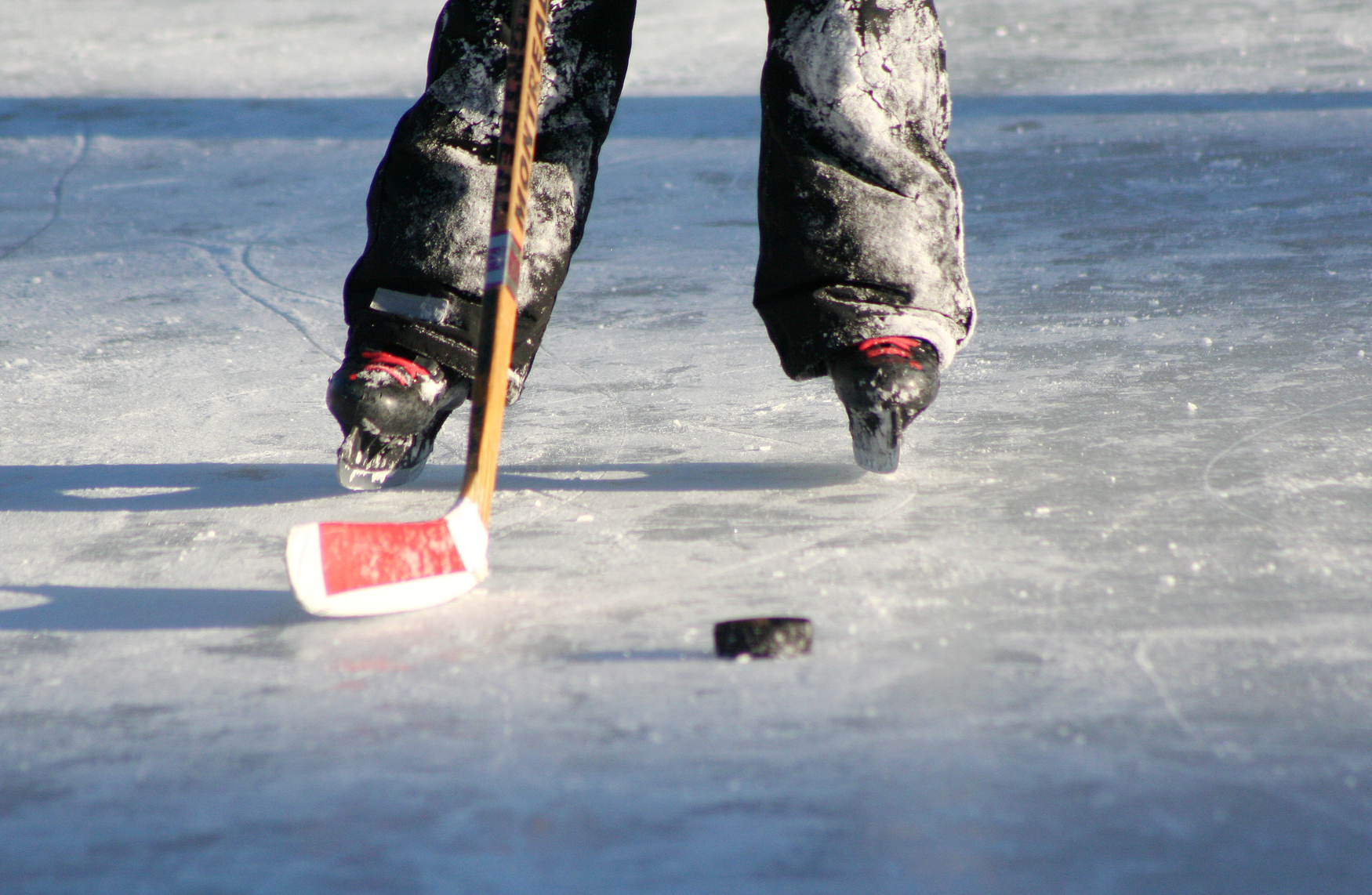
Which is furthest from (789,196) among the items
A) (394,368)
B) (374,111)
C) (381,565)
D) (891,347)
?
(374,111)

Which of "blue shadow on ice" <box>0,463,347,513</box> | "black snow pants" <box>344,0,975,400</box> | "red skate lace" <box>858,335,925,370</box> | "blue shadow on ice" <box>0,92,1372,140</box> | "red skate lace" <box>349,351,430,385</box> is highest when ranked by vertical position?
"black snow pants" <box>344,0,975,400</box>

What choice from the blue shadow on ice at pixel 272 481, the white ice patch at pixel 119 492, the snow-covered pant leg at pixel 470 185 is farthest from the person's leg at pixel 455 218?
the white ice patch at pixel 119 492

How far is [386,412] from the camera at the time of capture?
1.49 m

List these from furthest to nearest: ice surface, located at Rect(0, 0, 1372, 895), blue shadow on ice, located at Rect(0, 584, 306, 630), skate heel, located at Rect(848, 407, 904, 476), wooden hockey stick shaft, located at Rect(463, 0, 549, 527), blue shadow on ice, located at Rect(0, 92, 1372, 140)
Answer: blue shadow on ice, located at Rect(0, 92, 1372, 140) < skate heel, located at Rect(848, 407, 904, 476) < wooden hockey stick shaft, located at Rect(463, 0, 549, 527) < blue shadow on ice, located at Rect(0, 584, 306, 630) < ice surface, located at Rect(0, 0, 1372, 895)

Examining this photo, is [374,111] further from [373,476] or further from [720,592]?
[720,592]

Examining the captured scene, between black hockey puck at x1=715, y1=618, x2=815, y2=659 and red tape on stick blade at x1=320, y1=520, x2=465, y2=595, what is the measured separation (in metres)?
0.27

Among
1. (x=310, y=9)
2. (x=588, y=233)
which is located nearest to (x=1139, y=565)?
(x=588, y=233)

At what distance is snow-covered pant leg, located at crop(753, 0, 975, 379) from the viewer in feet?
5.10

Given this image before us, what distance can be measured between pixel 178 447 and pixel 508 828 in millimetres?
1115

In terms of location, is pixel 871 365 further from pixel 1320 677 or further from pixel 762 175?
pixel 1320 677

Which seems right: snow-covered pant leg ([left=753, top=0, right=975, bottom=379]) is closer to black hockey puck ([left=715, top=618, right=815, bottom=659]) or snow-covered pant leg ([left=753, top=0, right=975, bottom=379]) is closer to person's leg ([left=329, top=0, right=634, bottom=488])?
person's leg ([left=329, top=0, right=634, bottom=488])

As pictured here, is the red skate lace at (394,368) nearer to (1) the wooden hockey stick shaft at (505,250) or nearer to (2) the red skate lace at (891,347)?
(1) the wooden hockey stick shaft at (505,250)

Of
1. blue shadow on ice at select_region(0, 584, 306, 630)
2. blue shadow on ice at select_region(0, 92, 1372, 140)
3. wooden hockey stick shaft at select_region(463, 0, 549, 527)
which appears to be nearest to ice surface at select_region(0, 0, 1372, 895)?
blue shadow on ice at select_region(0, 584, 306, 630)

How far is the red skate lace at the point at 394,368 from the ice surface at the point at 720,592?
0.13 m
